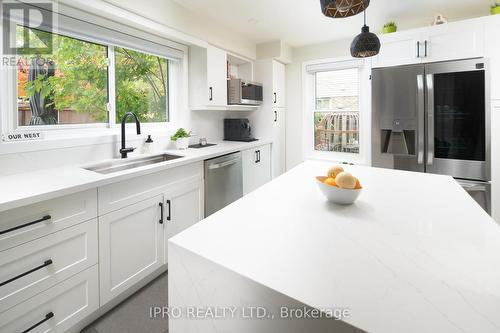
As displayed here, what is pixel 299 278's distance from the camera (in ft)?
2.10

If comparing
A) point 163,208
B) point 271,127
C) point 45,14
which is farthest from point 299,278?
point 271,127

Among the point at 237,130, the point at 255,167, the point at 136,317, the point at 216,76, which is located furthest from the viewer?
the point at 237,130

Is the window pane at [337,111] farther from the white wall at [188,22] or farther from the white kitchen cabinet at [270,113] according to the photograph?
the white wall at [188,22]

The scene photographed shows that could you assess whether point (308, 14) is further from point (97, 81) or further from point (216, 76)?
point (97, 81)

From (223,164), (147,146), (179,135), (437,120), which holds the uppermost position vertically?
(437,120)

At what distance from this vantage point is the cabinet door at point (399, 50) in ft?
9.30

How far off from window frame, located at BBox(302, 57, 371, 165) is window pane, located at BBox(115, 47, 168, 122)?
2162 millimetres

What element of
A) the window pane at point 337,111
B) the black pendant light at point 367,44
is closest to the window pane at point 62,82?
the black pendant light at point 367,44

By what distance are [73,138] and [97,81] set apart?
566mm

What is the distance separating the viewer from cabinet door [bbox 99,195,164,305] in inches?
65.4

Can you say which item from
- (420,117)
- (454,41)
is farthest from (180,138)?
(454,41)

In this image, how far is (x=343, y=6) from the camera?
3.84 ft

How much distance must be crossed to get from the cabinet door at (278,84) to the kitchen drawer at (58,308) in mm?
3147

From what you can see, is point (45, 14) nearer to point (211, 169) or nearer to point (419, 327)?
point (211, 169)
